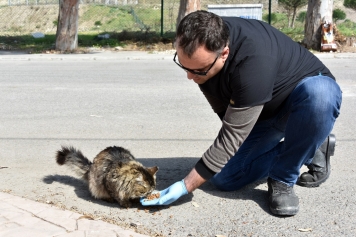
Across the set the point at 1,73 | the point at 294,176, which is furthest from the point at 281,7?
the point at 294,176

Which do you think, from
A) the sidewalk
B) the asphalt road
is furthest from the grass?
the sidewalk

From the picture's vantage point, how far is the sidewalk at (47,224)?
11.2 feet

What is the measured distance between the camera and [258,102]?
331 cm

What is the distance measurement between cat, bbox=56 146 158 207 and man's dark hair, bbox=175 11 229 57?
1.21m

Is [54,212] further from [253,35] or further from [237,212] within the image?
[253,35]

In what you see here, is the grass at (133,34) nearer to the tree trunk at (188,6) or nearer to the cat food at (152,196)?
the tree trunk at (188,6)

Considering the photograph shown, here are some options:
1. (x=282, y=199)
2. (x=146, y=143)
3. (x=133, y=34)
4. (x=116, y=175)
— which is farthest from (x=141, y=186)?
(x=133, y=34)

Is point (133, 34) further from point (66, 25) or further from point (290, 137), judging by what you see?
point (290, 137)

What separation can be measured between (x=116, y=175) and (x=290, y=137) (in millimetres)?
1357

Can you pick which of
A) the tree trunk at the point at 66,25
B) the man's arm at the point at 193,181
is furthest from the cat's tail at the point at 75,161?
the tree trunk at the point at 66,25

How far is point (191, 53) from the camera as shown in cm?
308

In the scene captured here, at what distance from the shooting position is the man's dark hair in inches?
119

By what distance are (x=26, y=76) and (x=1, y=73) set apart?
2.83 feet

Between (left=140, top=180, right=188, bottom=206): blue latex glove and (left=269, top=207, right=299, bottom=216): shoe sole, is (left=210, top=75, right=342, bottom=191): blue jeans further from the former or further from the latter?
(left=140, top=180, right=188, bottom=206): blue latex glove
